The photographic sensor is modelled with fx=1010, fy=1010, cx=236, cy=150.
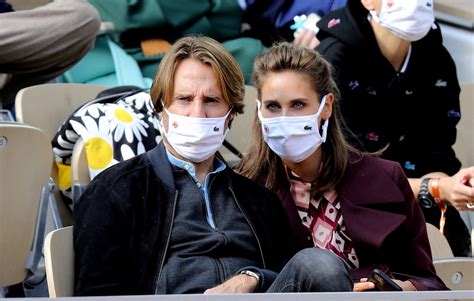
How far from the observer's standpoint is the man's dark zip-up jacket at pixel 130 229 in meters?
2.48

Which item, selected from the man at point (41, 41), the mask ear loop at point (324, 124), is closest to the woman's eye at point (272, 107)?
the mask ear loop at point (324, 124)

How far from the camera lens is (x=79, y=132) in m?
3.30

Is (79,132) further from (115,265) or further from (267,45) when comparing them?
(267,45)

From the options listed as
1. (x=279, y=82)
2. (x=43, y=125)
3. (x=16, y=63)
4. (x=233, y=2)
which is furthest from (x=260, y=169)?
(x=233, y=2)

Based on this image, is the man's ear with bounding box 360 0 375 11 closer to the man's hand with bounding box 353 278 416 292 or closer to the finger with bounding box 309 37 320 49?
the finger with bounding box 309 37 320 49

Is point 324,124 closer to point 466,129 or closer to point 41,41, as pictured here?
point 41,41

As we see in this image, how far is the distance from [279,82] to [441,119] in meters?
1.17

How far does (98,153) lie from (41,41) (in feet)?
1.89

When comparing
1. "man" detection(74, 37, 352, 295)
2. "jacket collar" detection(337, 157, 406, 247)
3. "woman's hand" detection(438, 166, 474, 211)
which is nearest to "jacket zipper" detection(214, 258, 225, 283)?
"man" detection(74, 37, 352, 295)

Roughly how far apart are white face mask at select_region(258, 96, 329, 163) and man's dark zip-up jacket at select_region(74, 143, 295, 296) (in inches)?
14.6

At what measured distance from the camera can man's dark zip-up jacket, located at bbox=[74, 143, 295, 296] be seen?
2479 mm

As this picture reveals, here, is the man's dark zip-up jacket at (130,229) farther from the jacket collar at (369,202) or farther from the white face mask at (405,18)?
the white face mask at (405,18)

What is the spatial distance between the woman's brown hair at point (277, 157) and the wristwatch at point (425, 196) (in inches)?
23.0

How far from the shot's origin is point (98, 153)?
3.27 m
